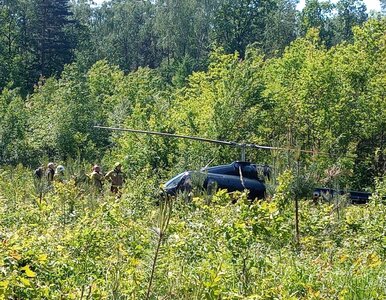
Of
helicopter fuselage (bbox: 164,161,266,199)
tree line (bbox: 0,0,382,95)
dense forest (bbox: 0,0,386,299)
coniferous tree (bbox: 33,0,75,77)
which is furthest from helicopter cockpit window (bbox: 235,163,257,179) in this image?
coniferous tree (bbox: 33,0,75,77)

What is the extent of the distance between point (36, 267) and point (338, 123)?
18.6 meters

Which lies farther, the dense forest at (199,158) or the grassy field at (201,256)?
the dense forest at (199,158)

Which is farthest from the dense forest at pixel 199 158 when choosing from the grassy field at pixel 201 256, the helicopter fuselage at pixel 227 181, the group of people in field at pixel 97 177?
the helicopter fuselage at pixel 227 181

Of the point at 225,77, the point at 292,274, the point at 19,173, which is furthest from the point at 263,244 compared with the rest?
the point at 225,77

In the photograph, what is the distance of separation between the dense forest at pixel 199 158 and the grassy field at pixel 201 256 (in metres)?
0.03

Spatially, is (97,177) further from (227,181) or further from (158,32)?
(158,32)

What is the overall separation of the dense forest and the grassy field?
3 centimetres

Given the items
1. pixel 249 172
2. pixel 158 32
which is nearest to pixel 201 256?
pixel 249 172

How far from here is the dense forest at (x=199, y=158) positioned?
5.68 metres

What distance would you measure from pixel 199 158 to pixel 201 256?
13.5 meters

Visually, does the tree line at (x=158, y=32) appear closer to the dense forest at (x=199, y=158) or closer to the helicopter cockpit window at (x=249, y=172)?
the dense forest at (x=199, y=158)

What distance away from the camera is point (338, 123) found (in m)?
22.7

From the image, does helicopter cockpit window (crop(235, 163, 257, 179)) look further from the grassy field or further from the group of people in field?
the grassy field

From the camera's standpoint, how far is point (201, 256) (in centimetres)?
670
